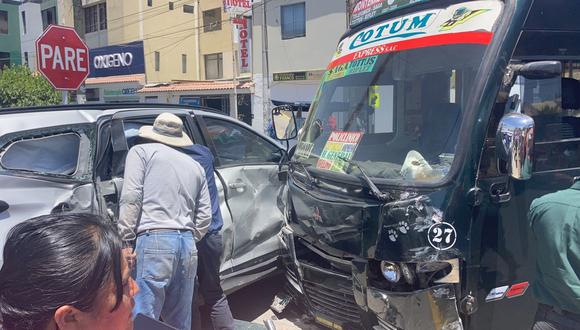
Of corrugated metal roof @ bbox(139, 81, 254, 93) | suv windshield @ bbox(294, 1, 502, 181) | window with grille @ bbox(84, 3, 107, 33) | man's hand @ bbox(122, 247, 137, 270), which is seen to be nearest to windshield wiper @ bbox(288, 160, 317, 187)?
suv windshield @ bbox(294, 1, 502, 181)

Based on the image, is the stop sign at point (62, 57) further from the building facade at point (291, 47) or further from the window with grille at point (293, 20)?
the window with grille at point (293, 20)

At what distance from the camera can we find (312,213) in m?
3.15

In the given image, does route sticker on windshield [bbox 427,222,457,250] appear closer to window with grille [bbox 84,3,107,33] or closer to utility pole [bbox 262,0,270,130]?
utility pole [bbox 262,0,270,130]

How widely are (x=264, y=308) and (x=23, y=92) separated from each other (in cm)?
1912

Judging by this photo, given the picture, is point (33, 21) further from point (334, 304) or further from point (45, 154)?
point (334, 304)

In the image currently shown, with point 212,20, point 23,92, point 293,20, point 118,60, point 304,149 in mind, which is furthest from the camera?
point 212,20

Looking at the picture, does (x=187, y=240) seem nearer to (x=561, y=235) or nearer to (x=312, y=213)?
(x=312, y=213)

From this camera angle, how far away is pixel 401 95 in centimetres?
330

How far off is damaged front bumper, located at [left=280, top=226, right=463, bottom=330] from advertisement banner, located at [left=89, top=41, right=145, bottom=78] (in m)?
24.8

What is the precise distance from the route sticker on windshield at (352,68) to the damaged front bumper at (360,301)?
1231 mm

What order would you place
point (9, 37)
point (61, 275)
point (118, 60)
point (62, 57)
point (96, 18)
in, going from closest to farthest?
point (61, 275), point (62, 57), point (118, 60), point (96, 18), point (9, 37)

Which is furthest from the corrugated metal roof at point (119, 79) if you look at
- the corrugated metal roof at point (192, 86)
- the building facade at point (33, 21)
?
the building facade at point (33, 21)

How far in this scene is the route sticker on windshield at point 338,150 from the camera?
3.23 m

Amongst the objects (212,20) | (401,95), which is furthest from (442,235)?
(212,20)
